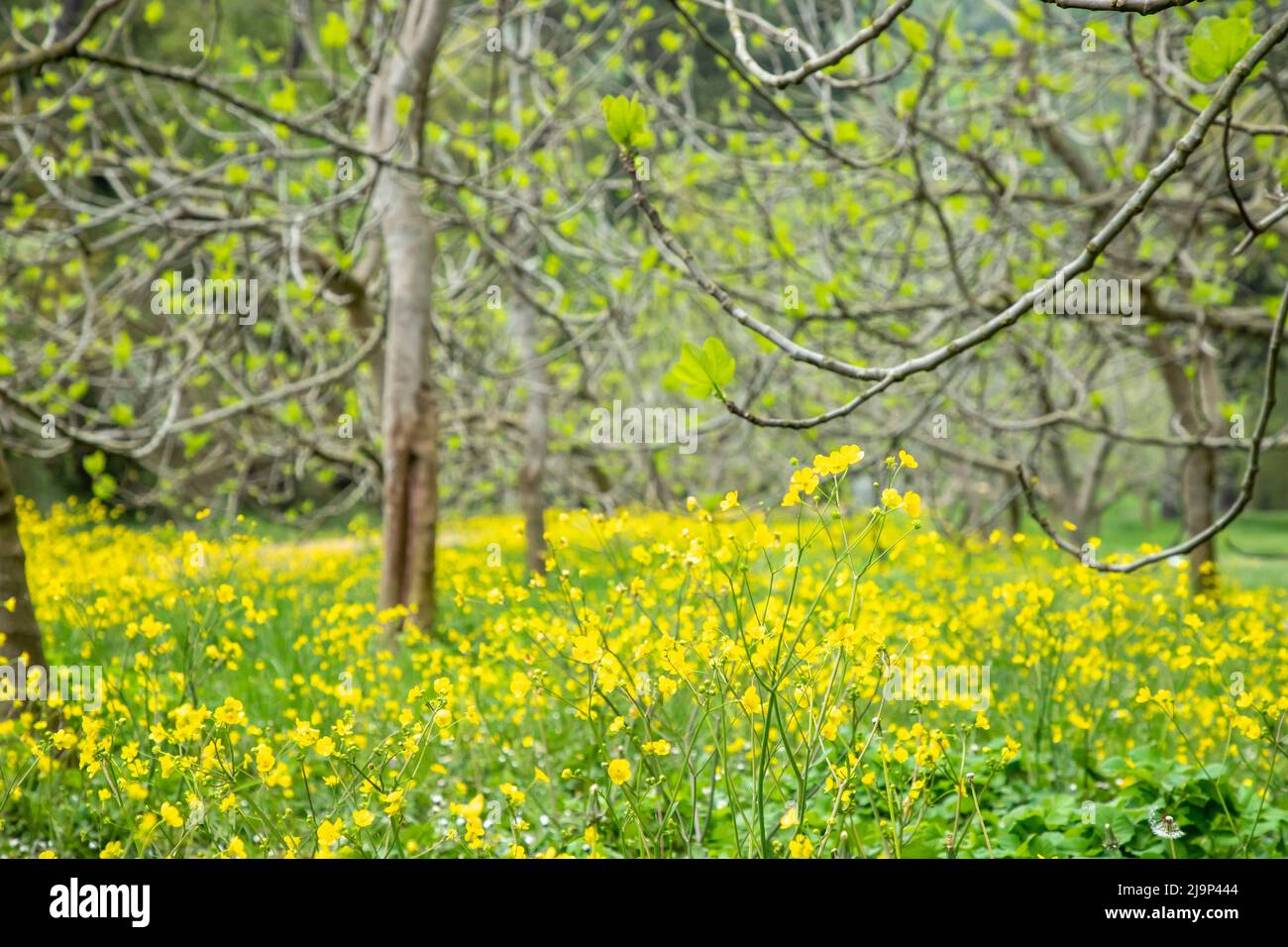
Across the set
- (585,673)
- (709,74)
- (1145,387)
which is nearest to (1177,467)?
(1145,387)

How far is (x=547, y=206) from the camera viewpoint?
755cm

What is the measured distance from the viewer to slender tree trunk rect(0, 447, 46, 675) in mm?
3525

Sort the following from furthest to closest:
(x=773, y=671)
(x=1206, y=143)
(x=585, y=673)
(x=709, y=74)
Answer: (x=709, y=74) < (x=1206, y=143) < (x=585, y=673) < (x=773, y=671)

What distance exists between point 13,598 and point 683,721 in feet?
7.71

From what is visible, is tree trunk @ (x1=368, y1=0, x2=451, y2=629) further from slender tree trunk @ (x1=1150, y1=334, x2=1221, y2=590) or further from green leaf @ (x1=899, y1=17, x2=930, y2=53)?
slender tree trunk @ (x1=1150, y1=334, x2=1221, y2=590)

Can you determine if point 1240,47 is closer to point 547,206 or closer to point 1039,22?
point 1039,22

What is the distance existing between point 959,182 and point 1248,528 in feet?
55.0

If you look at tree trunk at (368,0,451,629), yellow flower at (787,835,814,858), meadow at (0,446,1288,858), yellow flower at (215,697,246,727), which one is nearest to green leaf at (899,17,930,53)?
meadow at (0,446,1288,858)

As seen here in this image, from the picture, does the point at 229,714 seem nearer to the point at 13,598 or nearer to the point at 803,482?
the point at 803,482

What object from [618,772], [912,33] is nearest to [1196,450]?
[912,33]

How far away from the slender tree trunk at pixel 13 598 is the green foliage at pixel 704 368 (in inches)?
107

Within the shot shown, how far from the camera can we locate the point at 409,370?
591 centimetres

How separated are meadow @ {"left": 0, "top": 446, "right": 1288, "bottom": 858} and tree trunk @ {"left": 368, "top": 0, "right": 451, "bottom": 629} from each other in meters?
0.86

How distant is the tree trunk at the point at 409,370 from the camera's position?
5777mm
